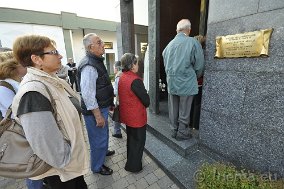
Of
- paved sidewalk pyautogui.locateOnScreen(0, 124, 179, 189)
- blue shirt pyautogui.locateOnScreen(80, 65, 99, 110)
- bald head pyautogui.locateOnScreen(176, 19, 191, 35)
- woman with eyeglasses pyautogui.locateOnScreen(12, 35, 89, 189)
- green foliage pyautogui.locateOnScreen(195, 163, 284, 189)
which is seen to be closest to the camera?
woman with eyeglasses pyautogui.locateOnScreen(12, 35, 89, 189)

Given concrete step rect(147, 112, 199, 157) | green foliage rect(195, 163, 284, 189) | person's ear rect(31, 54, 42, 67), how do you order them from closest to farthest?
person's ear rect(31, 54, 42, 67) < green foliage rect(195, 163, 284, 189) < concrete step rect(147, 112, 199, 157)

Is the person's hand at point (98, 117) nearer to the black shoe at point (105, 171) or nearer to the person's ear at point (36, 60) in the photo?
the black shoe at point (105, 171)

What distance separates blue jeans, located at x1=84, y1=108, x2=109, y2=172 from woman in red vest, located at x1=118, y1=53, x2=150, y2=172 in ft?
1.21

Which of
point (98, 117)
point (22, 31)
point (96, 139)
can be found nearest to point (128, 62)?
point (98, 117)

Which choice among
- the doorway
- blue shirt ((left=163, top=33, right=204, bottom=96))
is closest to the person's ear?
blue shirt ((left=163, top=33, right=204, bottom=96))

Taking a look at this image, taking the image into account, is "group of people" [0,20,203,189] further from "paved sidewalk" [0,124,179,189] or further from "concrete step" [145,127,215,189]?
"concrete step" [145,127,215,189]

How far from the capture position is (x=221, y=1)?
2.44 metres

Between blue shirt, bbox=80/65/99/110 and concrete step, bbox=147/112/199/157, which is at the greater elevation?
blue shirt, bbox=80/65/99/110

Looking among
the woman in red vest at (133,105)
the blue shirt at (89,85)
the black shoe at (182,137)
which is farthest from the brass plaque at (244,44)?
the blue shirt at (89,85)

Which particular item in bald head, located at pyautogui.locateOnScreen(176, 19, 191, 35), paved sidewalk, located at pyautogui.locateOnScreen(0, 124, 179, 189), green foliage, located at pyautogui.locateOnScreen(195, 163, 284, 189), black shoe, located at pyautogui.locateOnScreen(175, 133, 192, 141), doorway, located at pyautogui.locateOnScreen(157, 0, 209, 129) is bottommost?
paved sidewalk, located at pyautogui.locateOnScreen(0, 124, 179, 189)

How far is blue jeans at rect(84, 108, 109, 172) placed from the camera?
270 cm

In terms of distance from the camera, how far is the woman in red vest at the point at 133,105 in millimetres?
2447

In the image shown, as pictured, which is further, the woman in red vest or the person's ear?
the woman in red vest

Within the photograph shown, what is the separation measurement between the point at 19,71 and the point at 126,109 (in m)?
1.49
